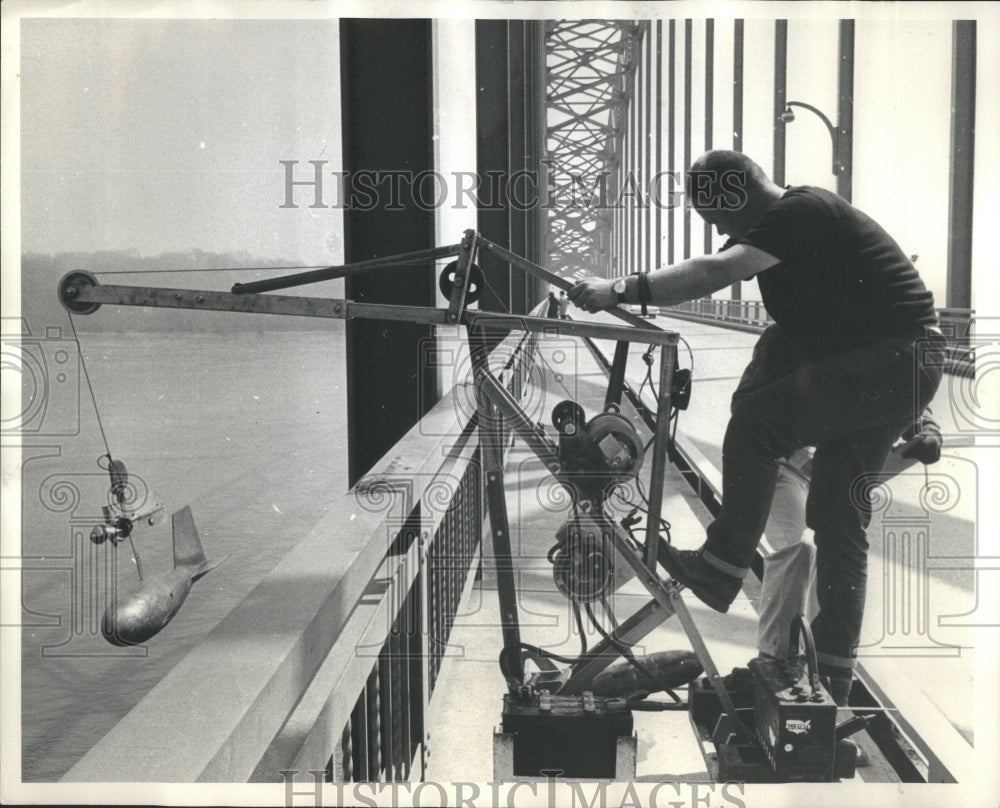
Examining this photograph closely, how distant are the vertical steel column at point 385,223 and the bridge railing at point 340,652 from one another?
4.6 inches

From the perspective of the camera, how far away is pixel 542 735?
188 cm

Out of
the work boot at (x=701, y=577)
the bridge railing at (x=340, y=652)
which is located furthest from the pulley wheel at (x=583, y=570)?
the bridge railing at (x=340, y=652)

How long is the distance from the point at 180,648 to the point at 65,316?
0.66m

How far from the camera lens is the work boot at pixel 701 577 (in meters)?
1.89

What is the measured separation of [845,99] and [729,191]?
34 centimetres

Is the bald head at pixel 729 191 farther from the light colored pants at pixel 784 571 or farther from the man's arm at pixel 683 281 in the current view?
the light colored pants at pixel 784 571

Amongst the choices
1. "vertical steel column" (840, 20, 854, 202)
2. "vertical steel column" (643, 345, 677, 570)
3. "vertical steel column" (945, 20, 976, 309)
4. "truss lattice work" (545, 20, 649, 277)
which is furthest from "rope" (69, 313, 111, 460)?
"vertical steel column" (945, 20, 976, 309)

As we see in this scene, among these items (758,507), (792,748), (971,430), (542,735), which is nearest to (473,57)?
(758,507)

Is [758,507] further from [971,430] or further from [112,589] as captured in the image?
[112,589]

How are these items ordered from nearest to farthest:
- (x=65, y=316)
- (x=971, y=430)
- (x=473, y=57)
Answer: (x=65, y=316)
(x=971, y=430)
(x=473, y=57)

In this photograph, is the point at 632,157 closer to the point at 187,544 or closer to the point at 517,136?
the point at 517,136

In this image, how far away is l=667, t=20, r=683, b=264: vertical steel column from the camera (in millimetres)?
1856

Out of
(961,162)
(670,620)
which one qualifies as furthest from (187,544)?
(961,162)

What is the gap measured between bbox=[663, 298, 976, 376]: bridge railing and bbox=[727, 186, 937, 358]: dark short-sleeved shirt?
1.3 inches
